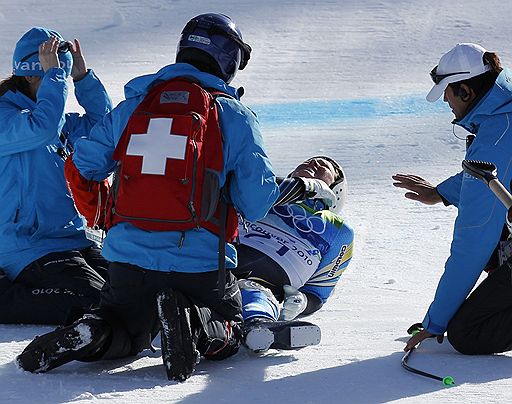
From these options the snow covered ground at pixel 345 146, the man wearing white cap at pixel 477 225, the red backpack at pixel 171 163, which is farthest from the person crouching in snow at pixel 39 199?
the man wearing white cap at pixel 477 225

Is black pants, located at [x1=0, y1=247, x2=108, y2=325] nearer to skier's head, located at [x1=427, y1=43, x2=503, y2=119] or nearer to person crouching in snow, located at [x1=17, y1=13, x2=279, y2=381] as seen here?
person crouching in snow, located at [x1=17, y1=13, x2=279, y2=381]

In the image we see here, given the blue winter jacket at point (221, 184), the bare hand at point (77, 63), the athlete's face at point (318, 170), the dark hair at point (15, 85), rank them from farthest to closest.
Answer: the athlete's face at point (318, 170), the bare hand at point (77, 63), the dark hair at point (15, 85), the blue winter jacket at point (221, 184)

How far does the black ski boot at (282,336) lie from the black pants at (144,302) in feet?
0.34

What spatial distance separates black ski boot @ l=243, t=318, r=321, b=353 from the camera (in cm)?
369

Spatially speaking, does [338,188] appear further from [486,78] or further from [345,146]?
[345,146]

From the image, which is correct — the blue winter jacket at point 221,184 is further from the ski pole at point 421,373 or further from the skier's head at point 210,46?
the ski pole at point 421,373

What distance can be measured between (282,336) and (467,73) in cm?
114

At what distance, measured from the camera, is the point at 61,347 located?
336 cm

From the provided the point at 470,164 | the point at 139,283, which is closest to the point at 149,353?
the point at 139,283

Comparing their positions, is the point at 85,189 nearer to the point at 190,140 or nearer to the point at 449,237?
the point at 190,140

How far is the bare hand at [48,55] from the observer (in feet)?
13.9

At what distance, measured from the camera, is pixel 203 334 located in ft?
11.4

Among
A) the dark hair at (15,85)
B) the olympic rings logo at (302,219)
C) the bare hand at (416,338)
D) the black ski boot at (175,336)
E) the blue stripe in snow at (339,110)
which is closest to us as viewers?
the black ski boot at (175,336)

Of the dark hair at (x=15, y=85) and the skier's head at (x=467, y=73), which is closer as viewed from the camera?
the skier's head at (x=467, y=73)
